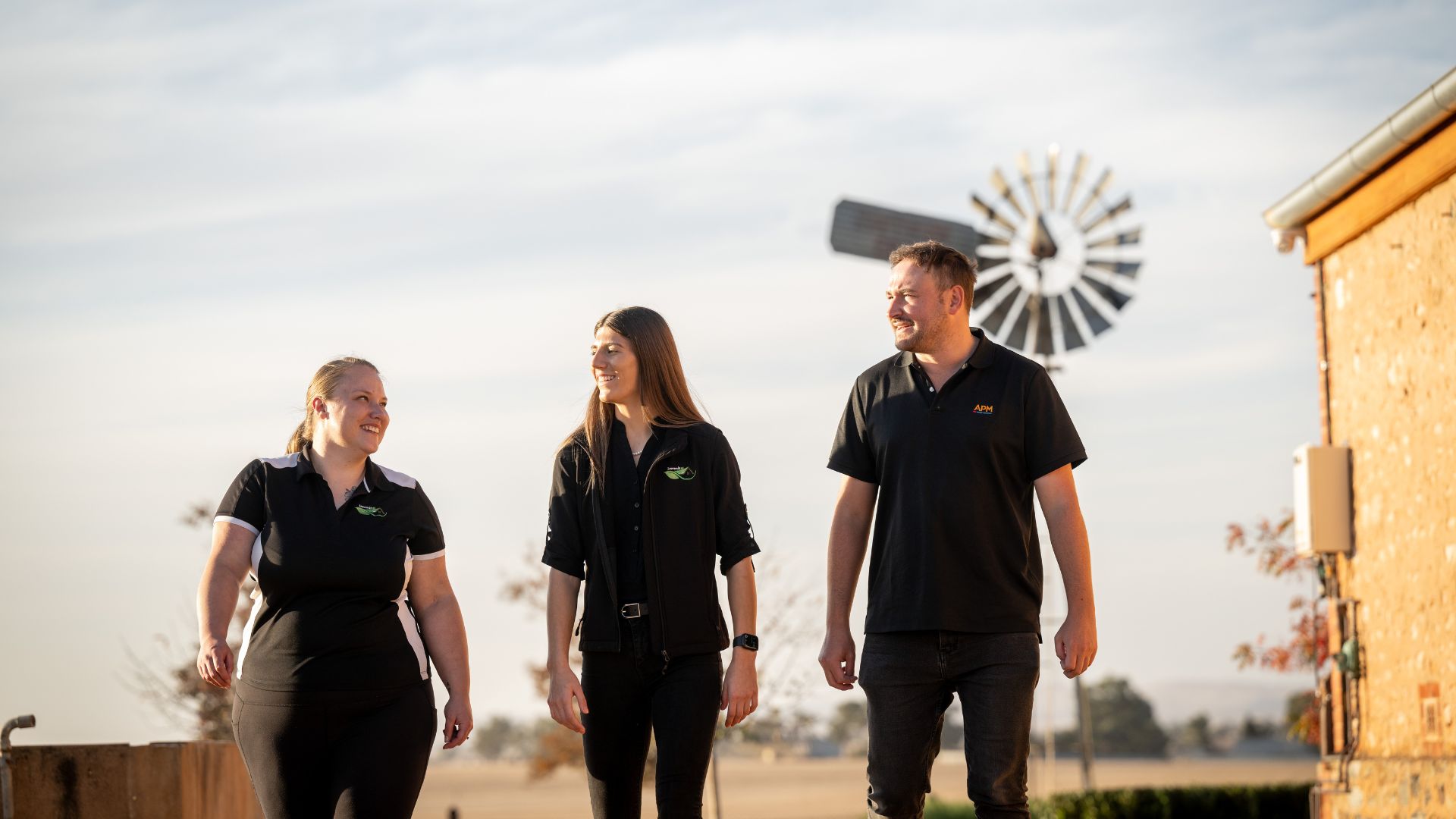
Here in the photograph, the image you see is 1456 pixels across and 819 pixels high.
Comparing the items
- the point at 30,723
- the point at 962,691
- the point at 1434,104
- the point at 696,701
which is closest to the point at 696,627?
the point at 696,701

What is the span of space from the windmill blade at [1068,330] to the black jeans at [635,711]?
15487mm

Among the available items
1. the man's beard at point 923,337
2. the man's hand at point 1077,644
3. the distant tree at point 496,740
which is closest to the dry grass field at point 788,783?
the distant tree at point 496,740

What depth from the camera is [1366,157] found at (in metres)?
10.2

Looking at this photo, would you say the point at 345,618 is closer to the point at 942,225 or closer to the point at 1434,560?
the point at 1434,560

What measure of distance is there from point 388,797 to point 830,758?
4759 centimetres

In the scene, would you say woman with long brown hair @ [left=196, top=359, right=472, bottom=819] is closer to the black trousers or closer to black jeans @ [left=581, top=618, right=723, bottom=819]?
the black trousers

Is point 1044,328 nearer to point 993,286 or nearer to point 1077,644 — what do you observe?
point 993,286

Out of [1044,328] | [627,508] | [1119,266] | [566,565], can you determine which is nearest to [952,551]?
[627,508]

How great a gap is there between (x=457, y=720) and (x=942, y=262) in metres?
2.03

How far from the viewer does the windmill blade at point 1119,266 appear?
19.8 meters

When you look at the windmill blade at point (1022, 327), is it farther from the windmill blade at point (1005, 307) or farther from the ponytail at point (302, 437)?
the ponytail at point (302, 437)

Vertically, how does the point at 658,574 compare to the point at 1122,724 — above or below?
above

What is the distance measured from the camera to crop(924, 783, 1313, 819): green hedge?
1547cm

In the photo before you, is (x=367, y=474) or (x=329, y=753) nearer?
(x=329, y=753)
